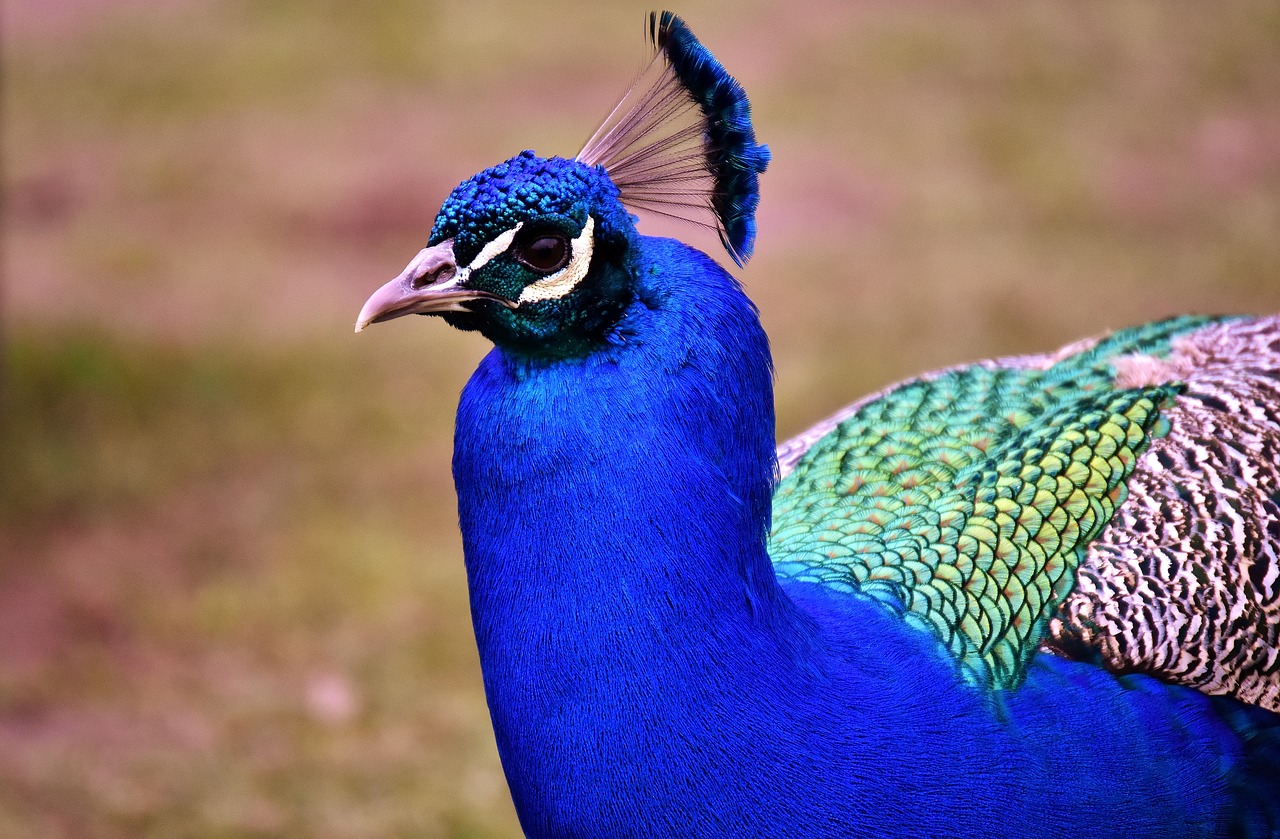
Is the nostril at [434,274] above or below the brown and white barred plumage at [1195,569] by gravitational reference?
above

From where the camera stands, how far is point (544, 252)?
160 cm

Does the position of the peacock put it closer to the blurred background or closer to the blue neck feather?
the blue neck feather

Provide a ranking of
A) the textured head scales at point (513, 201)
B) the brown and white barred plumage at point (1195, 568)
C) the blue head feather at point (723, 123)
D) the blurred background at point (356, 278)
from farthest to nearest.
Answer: the blurred background at point (356, 278) → the brown and white barred plumage at point (1195, 568) → the blue head feather at point (723, 123) → the textured head scales at point (513, 201)

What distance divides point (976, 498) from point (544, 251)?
83cm

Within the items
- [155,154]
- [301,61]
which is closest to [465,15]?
[301,61]

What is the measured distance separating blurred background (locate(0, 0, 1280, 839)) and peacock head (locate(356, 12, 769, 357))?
1928 millimetres

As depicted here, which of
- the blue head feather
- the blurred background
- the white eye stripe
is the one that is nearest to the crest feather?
the blue head feather

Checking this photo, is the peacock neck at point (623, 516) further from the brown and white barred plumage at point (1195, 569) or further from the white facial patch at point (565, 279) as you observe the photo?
the brown and white barred plumage at point (1195, 569)

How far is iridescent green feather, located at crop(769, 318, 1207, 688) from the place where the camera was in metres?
1.92

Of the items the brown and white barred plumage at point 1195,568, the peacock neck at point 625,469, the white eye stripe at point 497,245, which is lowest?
the brown and white barred plumage at point 1195,568

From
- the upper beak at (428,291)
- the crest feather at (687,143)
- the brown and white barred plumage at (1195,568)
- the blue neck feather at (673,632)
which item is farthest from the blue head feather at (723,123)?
the brown and white barred plumage at (1195,568)

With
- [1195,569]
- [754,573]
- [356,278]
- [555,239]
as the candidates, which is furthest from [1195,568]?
[356,278]

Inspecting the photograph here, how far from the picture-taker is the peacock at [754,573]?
1611 millimetres

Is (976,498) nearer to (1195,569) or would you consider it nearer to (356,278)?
(1195,569)
